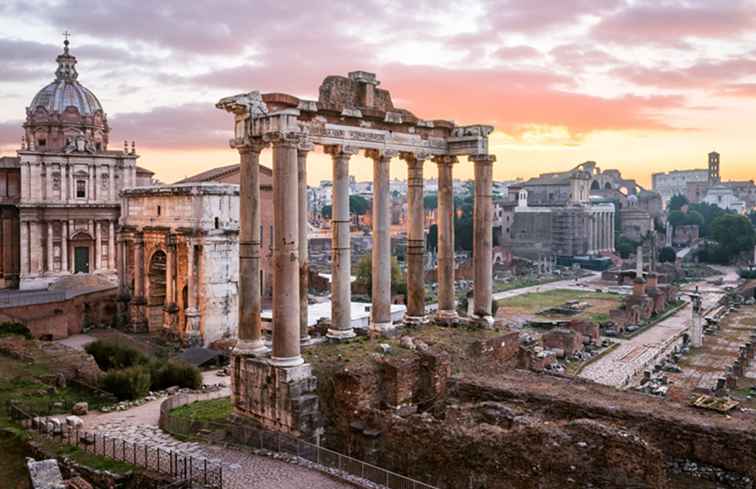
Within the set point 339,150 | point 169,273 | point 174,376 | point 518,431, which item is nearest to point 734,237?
point 169,273

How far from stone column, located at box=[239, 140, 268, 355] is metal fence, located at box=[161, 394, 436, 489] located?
186cm

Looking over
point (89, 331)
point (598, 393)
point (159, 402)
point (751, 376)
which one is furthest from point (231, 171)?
point (598, 393)

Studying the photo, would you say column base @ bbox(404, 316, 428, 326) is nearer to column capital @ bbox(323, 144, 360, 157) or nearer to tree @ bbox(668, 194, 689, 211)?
column capital @ bbox(323, 144, 360, 157)

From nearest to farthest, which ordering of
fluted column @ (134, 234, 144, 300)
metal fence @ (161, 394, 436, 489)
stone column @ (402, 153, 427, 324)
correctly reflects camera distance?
metal fence @ (161, 394, 436, 489) < stone column @ (402, 153, 427, 324) < fluted column @ (134, 234, 144, 300)

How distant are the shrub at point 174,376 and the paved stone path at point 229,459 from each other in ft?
16.0

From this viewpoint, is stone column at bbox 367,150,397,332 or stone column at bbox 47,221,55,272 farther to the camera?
stone column at bbox 47,221,55,272

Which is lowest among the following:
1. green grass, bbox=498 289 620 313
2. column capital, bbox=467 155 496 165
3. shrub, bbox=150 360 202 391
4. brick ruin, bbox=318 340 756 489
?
green grass, bbox=498 289 620 313

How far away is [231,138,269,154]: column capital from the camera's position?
1596cm

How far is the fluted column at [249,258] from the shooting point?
1598 cm

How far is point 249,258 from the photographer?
52.4ft

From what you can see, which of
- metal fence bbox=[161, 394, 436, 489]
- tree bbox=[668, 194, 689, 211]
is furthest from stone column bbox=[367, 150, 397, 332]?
tree bbox=[668, 194, 689, 211]

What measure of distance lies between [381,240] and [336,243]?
181cm

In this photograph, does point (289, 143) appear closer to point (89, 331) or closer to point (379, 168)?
point (379, 168)

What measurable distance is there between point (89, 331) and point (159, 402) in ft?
65.0
